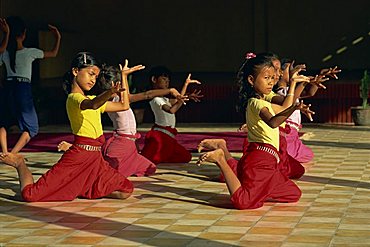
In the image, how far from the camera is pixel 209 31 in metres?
19.2

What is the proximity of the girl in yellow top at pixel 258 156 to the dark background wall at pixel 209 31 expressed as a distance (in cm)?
1126

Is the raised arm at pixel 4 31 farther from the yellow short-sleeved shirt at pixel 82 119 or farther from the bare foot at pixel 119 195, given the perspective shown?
the bare foot at pixel 119 195

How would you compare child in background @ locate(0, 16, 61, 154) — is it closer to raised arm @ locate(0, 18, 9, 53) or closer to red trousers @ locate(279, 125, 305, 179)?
raised arm @ locate(0, 18, 9, 53)

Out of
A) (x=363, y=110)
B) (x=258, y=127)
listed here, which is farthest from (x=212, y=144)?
(x=363, y=110)

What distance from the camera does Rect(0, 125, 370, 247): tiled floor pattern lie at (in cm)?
582

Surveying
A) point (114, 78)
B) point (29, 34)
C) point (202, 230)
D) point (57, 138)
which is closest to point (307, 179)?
point (114, 78)

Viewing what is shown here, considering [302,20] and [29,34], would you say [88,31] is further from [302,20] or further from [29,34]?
[302,20]

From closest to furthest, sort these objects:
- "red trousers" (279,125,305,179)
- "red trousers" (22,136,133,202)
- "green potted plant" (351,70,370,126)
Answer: "red trousers" (22,136,133,202) < "red trousers" (279,125,305,179) < "green potted plant" (351,70,370,126)

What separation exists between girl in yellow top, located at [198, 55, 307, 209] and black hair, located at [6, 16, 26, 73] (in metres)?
3.19

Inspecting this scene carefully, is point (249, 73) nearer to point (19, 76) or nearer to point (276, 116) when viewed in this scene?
point (276, 116)

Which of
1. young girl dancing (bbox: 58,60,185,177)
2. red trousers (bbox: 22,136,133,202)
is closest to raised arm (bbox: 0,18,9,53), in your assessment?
young girl dancing (bbox: 58,60,185,177)

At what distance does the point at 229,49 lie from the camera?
757 inches

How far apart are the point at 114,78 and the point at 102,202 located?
5.18 ft

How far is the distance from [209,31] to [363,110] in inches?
207
